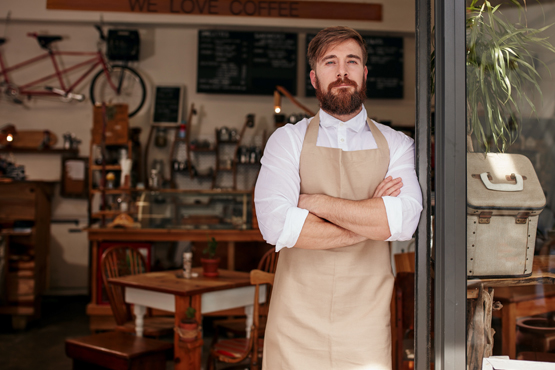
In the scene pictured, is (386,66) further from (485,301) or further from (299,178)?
(485,301)

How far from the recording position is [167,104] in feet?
22.9

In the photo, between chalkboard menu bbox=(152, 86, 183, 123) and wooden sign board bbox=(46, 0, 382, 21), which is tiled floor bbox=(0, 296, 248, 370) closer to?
chalkboard menu bbox=(152, 86, 183, 123)

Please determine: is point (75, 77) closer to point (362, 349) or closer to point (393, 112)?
point (393, 112)

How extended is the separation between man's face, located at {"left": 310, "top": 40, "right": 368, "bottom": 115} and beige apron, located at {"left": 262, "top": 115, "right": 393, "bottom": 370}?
0.13 m

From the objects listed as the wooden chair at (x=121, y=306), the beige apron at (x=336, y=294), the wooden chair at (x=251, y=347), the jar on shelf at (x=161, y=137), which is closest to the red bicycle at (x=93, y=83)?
the jar on shelf at (x=161, y=137)

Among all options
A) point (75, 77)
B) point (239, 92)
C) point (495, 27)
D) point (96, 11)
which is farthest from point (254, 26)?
point (495, 27)

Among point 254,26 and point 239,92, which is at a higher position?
point 254,26

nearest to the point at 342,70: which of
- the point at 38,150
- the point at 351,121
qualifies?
the point at 351,121

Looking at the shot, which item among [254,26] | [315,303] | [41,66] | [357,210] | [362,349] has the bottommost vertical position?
[362,349]

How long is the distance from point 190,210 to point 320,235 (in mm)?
3726

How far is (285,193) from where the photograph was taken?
1626 millimetres

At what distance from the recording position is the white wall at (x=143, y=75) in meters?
6.79

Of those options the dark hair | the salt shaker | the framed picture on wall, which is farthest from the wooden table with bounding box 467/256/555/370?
the framed picture on wall

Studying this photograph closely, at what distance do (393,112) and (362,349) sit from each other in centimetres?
591
